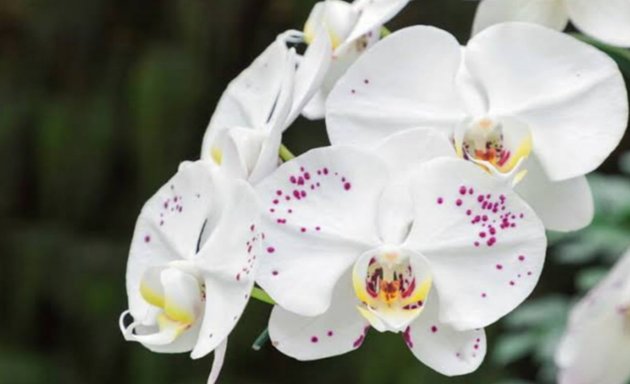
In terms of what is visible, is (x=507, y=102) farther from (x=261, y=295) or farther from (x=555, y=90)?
(x=261, y=295)

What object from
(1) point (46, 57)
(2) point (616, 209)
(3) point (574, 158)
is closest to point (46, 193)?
(1) point (46, 57)

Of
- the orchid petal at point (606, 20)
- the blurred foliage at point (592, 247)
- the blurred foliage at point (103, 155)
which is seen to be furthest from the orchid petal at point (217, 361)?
the blurred foliage at point (103, 155)

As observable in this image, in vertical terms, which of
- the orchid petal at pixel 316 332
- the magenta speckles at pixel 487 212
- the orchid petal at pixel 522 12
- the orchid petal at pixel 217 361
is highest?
the orchid petal at pixel 522 12

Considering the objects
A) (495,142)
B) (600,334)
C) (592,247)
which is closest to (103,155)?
(592,247)

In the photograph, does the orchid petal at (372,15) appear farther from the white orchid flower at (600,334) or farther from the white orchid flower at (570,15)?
the white orchid flower at (600,334)

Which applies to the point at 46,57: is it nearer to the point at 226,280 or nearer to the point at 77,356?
the point at 77,356

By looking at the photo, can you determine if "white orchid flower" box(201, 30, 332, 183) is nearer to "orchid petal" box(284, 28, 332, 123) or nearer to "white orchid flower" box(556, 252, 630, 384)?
"orchid petal" box(284, 28, 332, 123)

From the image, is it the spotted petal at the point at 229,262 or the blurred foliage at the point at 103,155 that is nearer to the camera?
the spotted petal at the point at 229,262
